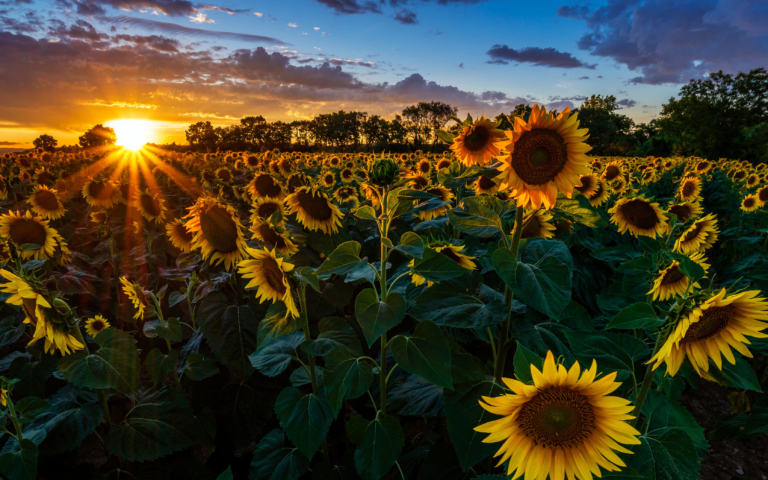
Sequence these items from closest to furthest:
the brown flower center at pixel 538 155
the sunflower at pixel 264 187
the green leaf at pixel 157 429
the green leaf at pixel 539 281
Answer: the green leaf at pixel 539 281
the brown flower center at pixel 538 155
the green leaf at pixel 157 429
the sunflower at pixel 264 187

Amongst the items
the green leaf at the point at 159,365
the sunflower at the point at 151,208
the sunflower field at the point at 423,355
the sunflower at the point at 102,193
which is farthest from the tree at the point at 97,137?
the green leaf at the point at 159,365

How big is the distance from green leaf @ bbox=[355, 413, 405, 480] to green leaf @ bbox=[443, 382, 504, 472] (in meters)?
0.26

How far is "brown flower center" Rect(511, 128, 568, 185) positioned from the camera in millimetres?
1862

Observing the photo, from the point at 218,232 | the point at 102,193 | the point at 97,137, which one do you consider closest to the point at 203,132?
the point at 97,137

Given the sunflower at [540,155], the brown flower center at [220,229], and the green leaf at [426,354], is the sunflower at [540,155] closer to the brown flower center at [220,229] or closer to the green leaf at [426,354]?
the green leaf at [426,354]

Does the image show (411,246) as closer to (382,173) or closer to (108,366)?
(382,173)

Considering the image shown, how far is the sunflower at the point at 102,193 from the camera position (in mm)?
6332

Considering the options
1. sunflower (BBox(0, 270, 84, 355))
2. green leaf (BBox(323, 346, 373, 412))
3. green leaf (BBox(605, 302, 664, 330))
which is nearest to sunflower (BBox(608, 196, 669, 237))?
green leaf (BBox(605, 302, 664, 330))

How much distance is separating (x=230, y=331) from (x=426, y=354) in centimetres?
135

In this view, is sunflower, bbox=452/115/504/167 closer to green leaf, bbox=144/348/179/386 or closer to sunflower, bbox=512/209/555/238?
sunflower, bbox=512/209/555/238

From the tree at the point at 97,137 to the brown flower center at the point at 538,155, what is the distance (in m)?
29.0

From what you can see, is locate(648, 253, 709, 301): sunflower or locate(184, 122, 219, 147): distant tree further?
locate(184, 122, 219, 147): distant tree

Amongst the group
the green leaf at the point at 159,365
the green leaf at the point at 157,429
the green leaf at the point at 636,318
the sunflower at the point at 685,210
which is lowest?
the green leaf at the point at 157,429

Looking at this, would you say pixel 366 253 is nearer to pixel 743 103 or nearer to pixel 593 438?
pixel 593 438
